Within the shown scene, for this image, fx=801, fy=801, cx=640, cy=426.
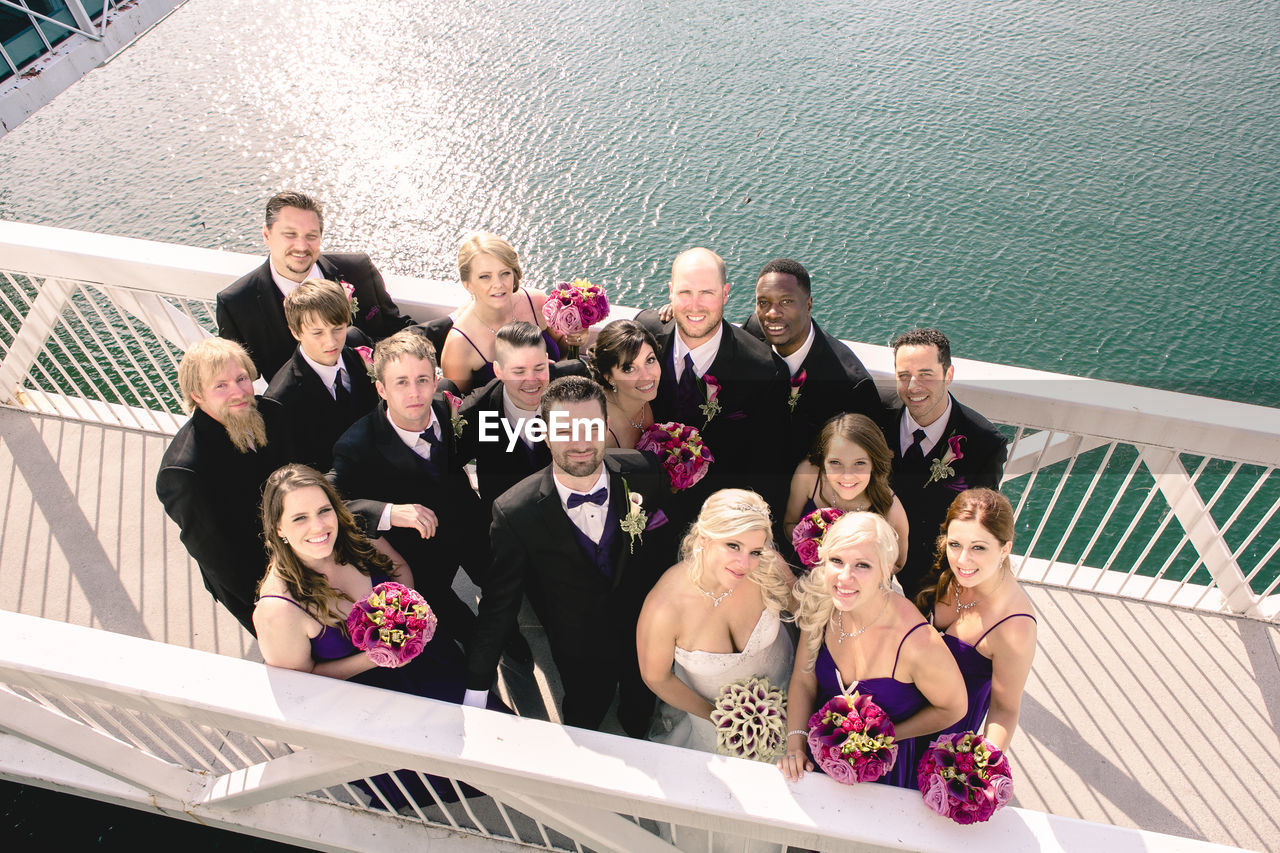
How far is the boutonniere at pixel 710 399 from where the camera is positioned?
3131mm

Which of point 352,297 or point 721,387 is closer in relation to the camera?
point 721,387

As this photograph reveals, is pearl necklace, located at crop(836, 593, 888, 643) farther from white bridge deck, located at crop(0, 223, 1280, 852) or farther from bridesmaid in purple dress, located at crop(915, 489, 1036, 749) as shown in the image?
white bridge deck, located at crop(0, 223, 1280, 852)

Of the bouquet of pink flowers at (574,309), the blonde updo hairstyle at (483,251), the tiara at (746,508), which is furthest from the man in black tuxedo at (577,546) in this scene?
the blonde updo hairstyle at (483,251)

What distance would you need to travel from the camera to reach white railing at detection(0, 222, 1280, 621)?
3129 mm

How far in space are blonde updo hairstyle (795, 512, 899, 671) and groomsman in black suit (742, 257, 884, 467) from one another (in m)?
0.75

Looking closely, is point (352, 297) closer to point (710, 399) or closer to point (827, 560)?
point (710, 399)

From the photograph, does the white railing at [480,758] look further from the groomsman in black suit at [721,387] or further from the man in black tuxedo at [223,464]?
the groomsman in black suit at [721,387]

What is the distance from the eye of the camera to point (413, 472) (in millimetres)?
2873

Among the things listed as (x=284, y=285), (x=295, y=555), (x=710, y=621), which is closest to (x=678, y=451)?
(x=710, y=621)

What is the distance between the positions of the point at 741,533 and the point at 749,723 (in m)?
0.61

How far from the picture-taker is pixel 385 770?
2330 millimetres

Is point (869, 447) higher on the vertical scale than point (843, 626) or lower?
higher

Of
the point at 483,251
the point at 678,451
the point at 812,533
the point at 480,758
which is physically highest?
the point at 483,251

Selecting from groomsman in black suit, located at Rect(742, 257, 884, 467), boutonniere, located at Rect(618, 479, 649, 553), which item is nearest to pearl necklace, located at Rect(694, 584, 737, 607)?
boutonniere, located at Rect(618, 479, 649, 553)
